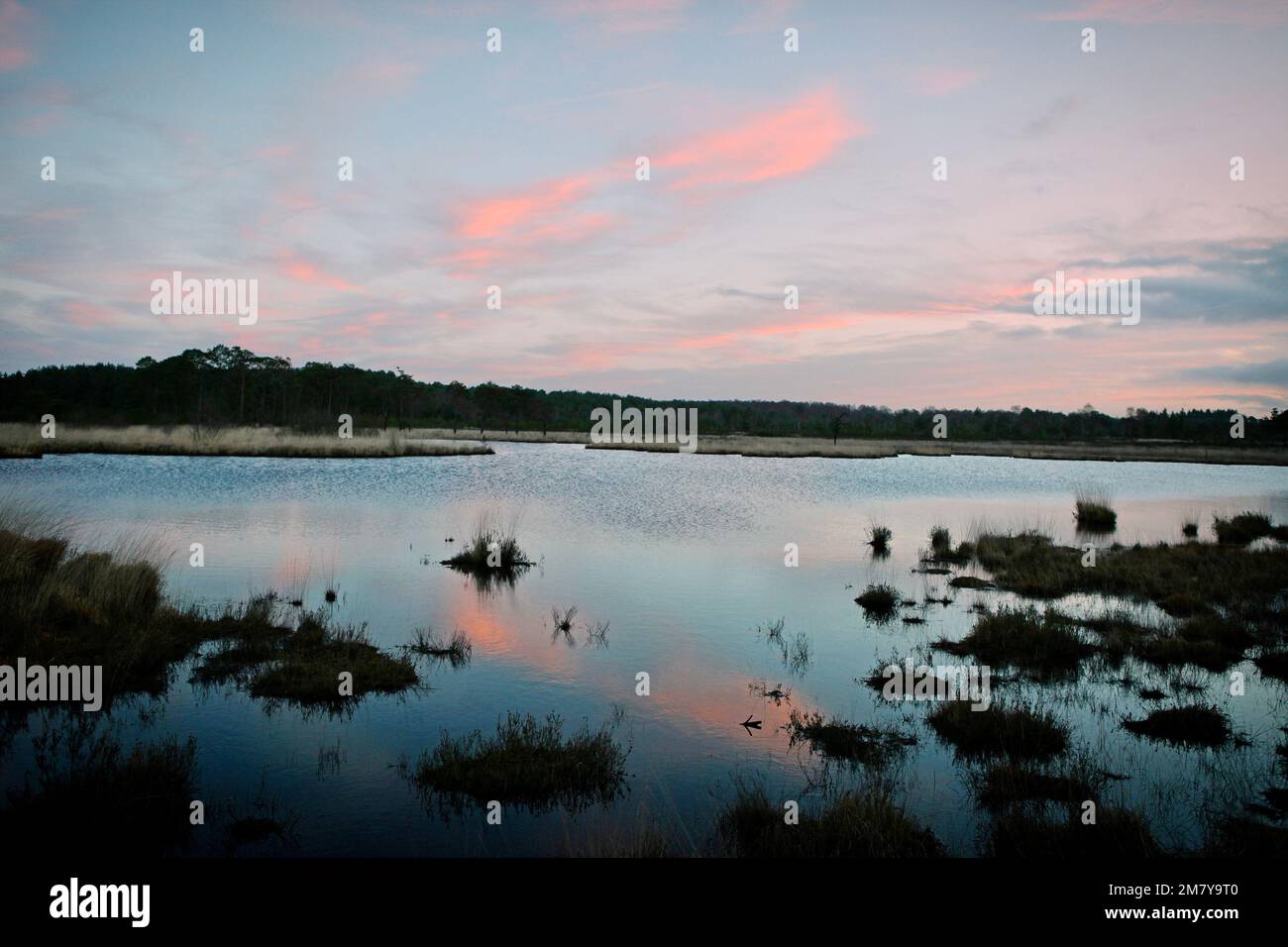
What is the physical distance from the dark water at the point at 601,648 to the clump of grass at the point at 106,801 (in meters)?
0.34

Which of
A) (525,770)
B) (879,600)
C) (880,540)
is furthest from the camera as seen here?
(880,540)

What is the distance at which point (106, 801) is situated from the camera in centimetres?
628

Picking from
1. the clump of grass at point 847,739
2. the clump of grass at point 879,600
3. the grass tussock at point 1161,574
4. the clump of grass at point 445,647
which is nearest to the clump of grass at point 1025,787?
the clump of grass at point 847,739

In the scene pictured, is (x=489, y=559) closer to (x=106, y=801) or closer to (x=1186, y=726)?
(x=106, y=801)

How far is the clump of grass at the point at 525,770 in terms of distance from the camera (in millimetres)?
7148

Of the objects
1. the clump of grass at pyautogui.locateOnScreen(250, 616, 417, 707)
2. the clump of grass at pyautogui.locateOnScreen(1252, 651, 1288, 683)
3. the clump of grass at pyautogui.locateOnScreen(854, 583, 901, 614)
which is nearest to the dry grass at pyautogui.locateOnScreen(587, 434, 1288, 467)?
the clump of grass at pyautogui.locateOnScreen(854, 583, 901, 614)

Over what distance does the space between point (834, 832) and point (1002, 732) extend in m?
3.56

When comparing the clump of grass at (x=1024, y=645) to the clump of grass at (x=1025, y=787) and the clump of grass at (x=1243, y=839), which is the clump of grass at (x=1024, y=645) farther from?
the clump of grass at (x=1243, y=839)

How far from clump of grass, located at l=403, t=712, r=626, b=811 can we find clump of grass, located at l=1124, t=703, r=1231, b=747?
20.7ft

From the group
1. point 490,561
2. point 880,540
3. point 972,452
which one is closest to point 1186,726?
point 490,561

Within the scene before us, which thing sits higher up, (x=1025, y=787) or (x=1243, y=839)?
(x=1243, y=839)

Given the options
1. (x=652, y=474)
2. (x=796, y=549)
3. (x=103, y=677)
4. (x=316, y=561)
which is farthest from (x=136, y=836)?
(x=652, y=474)

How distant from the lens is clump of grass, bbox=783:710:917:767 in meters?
8.24

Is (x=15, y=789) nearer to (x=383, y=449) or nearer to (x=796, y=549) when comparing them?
(x=796, y=549)
